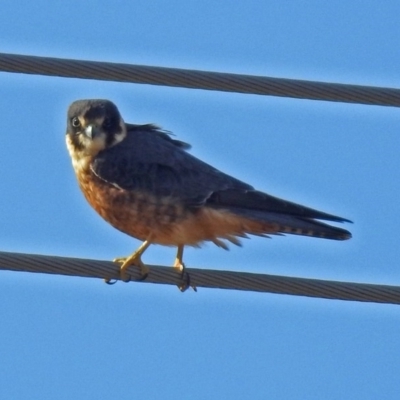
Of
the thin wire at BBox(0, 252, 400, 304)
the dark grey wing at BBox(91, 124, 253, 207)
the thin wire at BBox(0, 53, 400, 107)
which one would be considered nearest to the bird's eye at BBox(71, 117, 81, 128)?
the dark grey wing at BBox(91, 124, 253, 207)

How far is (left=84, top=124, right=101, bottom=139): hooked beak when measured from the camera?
7.44m

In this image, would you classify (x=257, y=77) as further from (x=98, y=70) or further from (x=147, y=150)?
(x=147, y=150)

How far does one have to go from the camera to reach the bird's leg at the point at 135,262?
5.99m

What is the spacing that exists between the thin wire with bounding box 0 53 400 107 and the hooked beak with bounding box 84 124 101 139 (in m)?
2.07

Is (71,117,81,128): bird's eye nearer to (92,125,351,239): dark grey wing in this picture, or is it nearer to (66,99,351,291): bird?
(66,99,351,291): bird

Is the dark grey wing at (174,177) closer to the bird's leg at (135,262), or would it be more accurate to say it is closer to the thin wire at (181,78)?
the bird's leg at (135,262)

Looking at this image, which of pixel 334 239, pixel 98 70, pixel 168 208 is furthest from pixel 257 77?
pixel 168 208

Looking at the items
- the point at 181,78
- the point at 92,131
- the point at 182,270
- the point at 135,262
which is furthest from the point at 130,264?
the point at 181,78

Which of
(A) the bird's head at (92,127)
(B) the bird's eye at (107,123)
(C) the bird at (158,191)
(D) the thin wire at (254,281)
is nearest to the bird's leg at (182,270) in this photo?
(C) the bird at (158,191)

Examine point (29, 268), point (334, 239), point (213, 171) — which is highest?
point (213, 171)

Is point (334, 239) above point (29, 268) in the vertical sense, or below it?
above

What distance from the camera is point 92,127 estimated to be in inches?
295

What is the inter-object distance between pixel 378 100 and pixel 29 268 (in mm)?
1578

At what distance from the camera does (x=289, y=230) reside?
6.48 m
